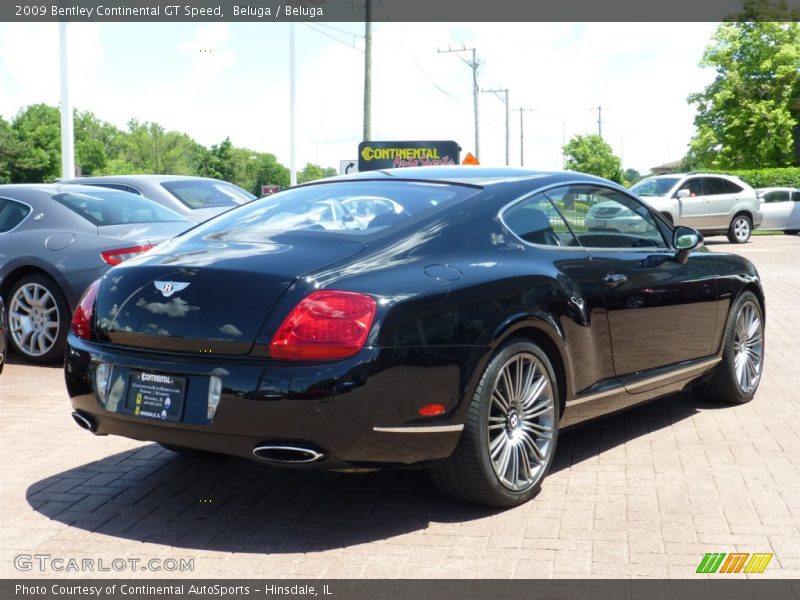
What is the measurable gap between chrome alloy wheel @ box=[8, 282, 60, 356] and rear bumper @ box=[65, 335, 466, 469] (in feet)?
14.5

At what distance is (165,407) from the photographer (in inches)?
158

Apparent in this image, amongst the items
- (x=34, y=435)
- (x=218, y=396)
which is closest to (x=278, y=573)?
(x=218, y=396)

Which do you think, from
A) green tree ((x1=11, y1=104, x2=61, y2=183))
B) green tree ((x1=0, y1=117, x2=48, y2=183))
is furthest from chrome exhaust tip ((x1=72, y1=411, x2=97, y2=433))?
green tree ((x1=11, y1=104, x2=61, y2=183))

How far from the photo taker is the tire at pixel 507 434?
4.19 metres

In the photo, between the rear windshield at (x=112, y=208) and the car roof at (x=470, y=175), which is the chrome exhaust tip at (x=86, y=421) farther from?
the rear windshield at (x=112, y=208)

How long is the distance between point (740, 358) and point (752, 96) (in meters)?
52.6

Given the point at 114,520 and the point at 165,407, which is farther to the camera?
the point at 114,520

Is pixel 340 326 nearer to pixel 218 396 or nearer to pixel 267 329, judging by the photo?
pixel 267 329

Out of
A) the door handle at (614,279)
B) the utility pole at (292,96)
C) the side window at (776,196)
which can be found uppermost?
the utility pole at (292,96)

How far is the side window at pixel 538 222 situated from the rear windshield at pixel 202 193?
7.57 m

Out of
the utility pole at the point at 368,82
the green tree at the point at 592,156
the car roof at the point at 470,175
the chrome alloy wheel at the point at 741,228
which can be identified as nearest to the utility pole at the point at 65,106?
the utility pole at the point at 368,82

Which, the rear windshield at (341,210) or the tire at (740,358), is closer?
the rear windshield at (341,210)
